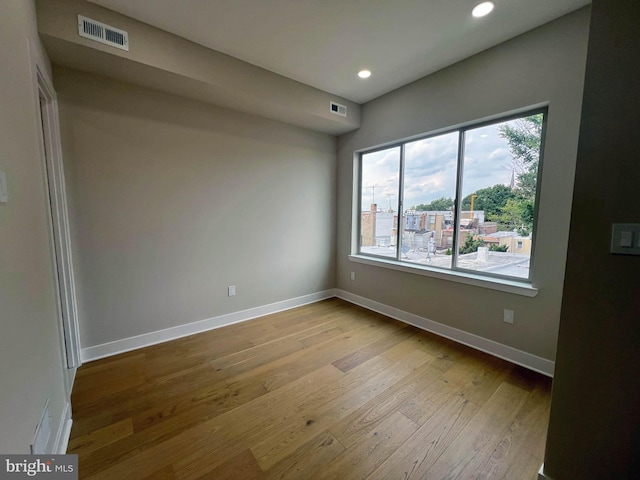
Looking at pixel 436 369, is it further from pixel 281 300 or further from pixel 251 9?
pixel 251 9

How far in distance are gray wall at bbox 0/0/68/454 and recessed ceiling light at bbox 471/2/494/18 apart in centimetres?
277

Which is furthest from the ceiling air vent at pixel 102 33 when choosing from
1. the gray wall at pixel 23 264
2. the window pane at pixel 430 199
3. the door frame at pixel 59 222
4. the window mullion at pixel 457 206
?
the window mullion at pixel 457 206

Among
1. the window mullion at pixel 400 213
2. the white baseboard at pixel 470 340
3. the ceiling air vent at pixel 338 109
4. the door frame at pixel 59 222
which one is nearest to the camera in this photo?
the door frame at pixel 59 222

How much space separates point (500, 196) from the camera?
2.45 m

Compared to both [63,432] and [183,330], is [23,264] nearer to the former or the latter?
[63,432]

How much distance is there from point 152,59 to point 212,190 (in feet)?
4.10

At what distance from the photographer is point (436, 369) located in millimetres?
2250

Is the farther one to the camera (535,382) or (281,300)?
(281,300)

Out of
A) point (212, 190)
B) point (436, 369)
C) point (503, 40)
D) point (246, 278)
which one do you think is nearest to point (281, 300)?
point (246, 278)

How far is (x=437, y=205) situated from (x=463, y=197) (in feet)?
1.01

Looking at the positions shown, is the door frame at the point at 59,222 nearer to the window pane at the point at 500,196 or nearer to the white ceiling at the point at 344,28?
the white ceiling at the point at 344,28

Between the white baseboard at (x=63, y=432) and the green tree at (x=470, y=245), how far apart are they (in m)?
3.46

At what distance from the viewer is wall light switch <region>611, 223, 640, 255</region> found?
3.38ft

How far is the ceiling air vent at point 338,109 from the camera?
3277 mm
